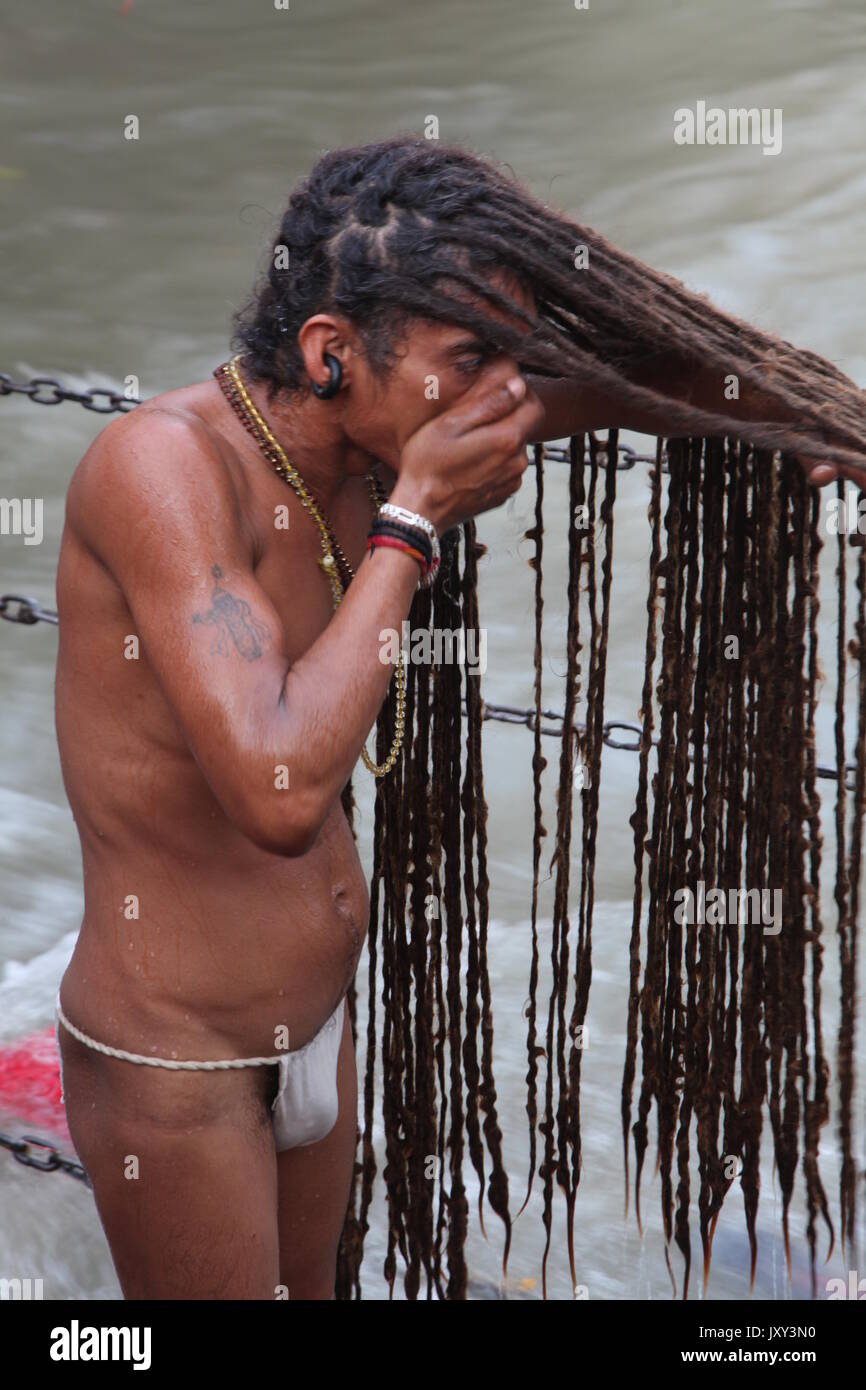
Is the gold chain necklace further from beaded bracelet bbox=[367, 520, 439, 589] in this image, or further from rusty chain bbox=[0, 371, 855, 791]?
rusty chain bbox=[0, 371, 855, 791]

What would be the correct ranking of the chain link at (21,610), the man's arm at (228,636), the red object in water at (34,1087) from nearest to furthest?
1. the man's arm at (228,636)
2. the chain link at (21,610)
3. the red object in water at (34,1087)

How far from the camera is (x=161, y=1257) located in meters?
1.67

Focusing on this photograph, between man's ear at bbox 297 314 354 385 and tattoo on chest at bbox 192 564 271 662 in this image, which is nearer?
tattoo on chest at bbox 192 564 271 662

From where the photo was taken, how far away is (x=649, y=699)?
6.03ft

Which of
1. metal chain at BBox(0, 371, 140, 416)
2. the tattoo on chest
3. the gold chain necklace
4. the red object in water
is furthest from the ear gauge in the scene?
the red object in water

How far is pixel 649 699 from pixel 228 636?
603 mm

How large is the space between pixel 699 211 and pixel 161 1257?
7.61 meters

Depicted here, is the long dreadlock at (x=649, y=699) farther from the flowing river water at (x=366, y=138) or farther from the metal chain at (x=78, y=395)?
the flowing river water at (x=366, y=138)

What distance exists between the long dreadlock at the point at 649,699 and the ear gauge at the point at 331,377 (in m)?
0.05

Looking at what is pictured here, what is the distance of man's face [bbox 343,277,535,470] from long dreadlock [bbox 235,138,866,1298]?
15 millimetres

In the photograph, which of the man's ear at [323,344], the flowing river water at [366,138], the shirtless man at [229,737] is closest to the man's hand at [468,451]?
the shirtless man at [229,737]

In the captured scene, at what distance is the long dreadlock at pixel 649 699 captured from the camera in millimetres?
1591

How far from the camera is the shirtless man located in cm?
145

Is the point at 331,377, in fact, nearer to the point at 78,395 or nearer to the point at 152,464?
the point at 152,464
